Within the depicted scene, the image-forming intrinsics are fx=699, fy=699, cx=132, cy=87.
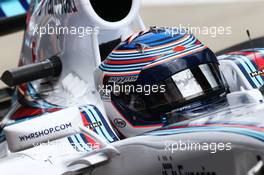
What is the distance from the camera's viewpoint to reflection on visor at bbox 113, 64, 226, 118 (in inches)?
112

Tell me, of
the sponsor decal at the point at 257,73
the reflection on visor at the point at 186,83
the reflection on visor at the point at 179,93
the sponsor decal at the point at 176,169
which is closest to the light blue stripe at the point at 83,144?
the reflection on visor at the point at 179,93

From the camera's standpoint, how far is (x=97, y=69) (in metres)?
3.17

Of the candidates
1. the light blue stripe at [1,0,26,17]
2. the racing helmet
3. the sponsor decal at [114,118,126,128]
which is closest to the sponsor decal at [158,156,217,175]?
the racing helmet

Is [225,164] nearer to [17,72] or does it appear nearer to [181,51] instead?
[181,51]

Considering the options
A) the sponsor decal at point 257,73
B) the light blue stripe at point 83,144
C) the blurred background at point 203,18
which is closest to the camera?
the light blue stripe at point 83,144

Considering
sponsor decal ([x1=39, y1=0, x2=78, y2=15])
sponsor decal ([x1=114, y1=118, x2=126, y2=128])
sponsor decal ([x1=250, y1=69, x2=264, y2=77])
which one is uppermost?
sponsor decal ([x1=39, y1=0, x2=78, y2=15])

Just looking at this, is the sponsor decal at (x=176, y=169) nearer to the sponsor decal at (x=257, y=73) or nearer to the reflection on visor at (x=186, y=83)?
the reflection on visor at (x=186, y=83)

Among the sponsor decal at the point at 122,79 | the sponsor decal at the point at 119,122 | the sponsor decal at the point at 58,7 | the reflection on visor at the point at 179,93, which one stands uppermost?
the sponsor decal at the point at 58,7

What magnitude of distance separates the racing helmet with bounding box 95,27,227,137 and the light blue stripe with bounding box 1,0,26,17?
2411 mm

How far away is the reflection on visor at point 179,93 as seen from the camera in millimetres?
2850

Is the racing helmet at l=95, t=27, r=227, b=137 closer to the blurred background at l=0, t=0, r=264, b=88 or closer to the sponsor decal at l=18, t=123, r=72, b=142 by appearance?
the sponsor decal at l=18, t=123, r=72, b=142

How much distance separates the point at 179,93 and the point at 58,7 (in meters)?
1.01

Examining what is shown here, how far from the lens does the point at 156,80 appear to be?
286 centimetres

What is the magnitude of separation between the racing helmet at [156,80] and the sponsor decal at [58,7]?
48 centimetres
